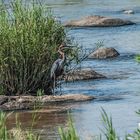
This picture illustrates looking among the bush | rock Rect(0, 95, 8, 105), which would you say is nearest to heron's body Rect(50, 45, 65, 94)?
the bush

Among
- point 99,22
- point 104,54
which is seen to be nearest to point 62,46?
point 104,54

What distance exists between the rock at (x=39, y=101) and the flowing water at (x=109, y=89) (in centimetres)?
28

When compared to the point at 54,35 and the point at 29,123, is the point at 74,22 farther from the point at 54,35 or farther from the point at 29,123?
the point at 29,123

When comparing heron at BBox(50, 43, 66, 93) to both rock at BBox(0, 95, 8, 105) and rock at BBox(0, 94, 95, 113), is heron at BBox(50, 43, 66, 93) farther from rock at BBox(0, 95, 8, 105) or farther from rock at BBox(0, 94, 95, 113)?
rock at BBox(0, 95, 8, 105)

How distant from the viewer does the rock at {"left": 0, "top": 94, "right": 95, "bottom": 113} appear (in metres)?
12.9

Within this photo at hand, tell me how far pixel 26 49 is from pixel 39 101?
1.46 meters

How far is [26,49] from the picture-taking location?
45.1ft

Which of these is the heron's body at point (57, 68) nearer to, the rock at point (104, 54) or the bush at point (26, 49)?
the bush at point (26, 49)

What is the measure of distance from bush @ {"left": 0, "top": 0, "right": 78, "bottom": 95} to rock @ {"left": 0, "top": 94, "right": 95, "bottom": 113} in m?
0.53

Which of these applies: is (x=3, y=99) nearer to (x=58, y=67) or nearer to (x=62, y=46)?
(x=58, y=67)

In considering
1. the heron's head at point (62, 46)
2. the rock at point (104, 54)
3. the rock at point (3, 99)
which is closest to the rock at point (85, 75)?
the heron's head at point (62, 46)

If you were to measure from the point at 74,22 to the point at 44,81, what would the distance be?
1384cm

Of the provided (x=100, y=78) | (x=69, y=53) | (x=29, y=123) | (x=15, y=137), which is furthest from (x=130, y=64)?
(x=15, y=137)

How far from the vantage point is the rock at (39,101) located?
12914 millimetres
